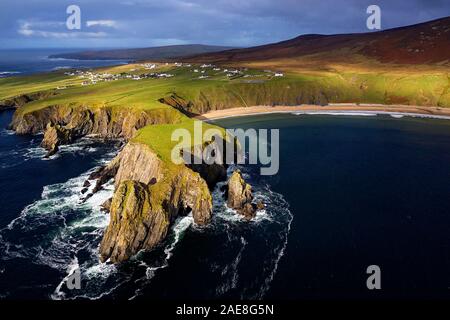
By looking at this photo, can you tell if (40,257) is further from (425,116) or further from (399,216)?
(425,116)

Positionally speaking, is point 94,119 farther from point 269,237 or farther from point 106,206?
point 269,237

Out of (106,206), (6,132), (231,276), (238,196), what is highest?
(6,132)

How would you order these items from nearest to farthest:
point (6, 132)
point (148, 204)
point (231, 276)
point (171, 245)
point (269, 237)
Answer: point (231, 276)
point (171, 245)
point (148, 204)
point (269, 237)
point (6, 132)

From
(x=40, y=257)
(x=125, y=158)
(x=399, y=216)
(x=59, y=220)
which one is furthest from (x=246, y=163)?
(x=40, y=257)

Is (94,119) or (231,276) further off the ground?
(94,119)

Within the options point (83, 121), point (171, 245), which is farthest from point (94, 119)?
point (171, 245)

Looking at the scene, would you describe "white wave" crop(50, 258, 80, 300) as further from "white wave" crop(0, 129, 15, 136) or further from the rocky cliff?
"white wave" crop(0, 129, 15, 136)

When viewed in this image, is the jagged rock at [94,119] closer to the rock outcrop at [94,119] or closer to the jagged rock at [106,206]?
the rock outcrop at [94,119]
